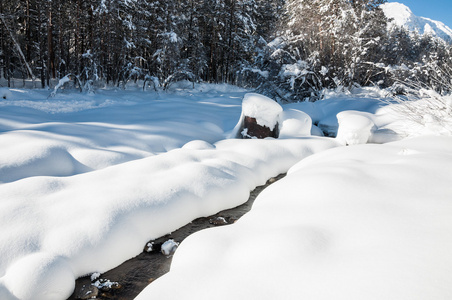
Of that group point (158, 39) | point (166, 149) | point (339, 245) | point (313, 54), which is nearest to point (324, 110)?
point (313, 54)

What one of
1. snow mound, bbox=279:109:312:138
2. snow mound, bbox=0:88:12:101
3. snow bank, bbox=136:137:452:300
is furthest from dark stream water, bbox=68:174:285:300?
snow mound, bbox=0:88:12:101

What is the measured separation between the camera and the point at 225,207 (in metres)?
3.76

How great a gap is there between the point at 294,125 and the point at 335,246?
5178 millimetres

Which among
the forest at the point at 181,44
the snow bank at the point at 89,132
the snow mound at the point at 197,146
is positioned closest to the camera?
the snow bank at the point at 89,132

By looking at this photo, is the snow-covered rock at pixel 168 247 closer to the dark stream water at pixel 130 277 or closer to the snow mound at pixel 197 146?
the dark stream water at pixel 130 277

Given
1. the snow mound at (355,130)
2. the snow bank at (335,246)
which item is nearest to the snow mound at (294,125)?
the snow mound at (355,130)

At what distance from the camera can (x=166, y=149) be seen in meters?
5.29

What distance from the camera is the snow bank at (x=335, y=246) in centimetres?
143

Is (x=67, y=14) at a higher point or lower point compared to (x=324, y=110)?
higher

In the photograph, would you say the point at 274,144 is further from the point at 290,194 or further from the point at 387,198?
the point at 387,198

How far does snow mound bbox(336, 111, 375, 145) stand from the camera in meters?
6.25

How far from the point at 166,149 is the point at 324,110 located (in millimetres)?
6096

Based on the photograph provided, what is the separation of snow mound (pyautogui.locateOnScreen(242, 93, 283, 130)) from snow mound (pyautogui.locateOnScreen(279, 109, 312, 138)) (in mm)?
256

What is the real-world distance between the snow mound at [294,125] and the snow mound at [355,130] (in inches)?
30.8
